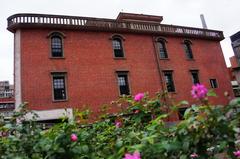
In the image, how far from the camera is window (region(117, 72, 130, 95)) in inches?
837

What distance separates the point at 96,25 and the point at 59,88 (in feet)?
20.7

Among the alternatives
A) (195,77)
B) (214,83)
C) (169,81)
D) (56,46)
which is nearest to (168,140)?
(56,46)

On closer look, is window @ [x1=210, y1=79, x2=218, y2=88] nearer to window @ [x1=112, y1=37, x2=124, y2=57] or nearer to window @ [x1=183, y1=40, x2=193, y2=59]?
window @ [x1=183, y1=40, x2=193, y2=59]

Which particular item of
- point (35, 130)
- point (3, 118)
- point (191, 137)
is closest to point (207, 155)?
point (191, 137)

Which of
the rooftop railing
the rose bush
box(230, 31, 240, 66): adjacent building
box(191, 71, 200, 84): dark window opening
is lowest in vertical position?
the rose bush

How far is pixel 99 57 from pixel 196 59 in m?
10.3

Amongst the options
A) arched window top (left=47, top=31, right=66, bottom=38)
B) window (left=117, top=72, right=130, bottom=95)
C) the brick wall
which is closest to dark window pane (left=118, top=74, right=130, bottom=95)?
window (left=117, top=72, right=130, bottom=95)

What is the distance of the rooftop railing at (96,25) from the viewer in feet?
63.0

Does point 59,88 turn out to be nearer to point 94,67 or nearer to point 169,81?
point 94,67

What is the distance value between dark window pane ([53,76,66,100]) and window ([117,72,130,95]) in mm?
4640

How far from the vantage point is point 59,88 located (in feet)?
62.6

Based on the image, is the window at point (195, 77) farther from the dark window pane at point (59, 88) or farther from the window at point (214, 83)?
the dark window pane at point (59, 88)

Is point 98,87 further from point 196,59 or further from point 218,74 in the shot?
A: point 218,74

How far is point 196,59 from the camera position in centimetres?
2552
